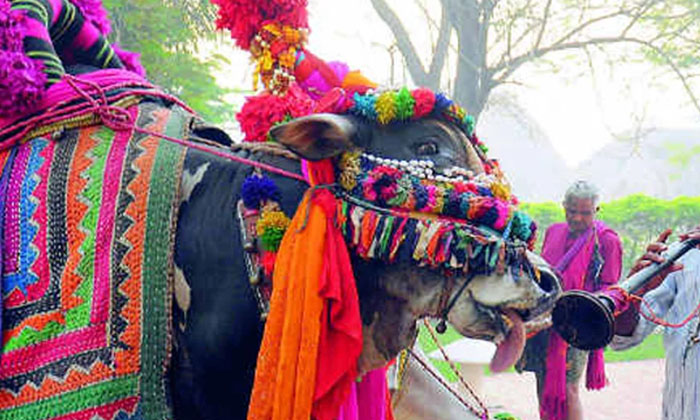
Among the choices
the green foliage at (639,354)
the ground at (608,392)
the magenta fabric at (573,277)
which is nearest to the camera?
the magenta fabric at (573,277)

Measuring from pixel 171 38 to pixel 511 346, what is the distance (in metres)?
7.80

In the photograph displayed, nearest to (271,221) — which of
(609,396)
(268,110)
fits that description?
(268,110)

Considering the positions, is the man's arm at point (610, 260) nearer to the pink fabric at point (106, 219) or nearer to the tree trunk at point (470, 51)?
the pink fabric at point (106, 219)

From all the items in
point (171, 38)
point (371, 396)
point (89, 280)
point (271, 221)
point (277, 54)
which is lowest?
point (371, 396)

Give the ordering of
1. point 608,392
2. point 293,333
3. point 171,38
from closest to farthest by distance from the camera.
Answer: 1. point 293,333
2. point 171,38
3. point 608,392

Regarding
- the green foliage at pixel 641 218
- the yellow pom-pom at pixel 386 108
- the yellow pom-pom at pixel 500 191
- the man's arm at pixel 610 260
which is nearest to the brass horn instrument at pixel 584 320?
the yellow pom-pom at pixel 500 191

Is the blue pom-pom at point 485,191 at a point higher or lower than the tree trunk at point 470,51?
lower

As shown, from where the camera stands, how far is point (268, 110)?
2.22m

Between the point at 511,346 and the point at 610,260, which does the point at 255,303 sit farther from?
the point at 610,260

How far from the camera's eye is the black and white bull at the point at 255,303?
6.32 feet

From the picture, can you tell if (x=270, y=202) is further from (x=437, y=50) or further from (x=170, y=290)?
(x=437, y=50)

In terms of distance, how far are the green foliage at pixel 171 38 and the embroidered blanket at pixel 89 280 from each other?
6081 mm

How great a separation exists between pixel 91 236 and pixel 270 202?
0.55 metres

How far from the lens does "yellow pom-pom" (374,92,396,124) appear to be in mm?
2039
